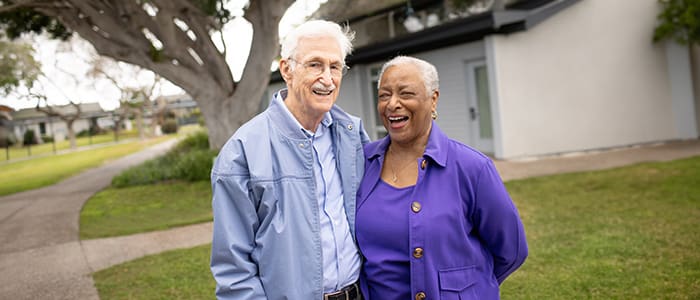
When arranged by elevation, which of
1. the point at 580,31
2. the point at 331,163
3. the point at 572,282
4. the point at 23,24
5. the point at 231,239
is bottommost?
the point at 572,282

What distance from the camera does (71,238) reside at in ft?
27.3

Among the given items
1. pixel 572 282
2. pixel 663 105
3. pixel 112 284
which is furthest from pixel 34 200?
pixel 663 105

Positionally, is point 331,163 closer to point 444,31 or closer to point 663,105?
point 444,31

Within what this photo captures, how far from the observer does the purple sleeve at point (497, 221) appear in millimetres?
2406

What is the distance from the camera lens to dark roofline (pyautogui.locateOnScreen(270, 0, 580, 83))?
12.5 m

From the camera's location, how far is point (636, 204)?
25.3 ft

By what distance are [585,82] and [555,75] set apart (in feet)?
3.06

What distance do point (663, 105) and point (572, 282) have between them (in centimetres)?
1253

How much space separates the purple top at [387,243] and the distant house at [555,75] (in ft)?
34.2

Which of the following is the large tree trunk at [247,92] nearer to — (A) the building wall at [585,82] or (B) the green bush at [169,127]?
(A) the building wall at [585,82]

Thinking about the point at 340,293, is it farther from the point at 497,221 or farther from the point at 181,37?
the point at 181,37

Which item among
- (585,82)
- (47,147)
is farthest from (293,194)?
(47,147)

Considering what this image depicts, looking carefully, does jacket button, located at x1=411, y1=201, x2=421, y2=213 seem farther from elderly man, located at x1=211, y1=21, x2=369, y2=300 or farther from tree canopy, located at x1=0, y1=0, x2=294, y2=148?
tree canopy, located at x1=0, y1=0, x2=294, y2=148

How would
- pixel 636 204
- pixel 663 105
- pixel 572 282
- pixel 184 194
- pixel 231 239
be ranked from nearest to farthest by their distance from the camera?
pixel 231 239 < pixel 572 282 < pixel 636 204 < pixel 184 194 < pixel 663 105
